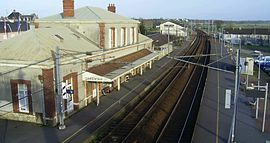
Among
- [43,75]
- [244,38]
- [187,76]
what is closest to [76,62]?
[43,75]

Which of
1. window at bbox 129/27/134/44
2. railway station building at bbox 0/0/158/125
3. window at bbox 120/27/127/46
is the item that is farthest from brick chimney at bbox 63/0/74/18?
window at bbox 129/27/134/44

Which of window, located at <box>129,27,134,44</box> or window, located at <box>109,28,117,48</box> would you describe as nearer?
window, located at <box>109,28,117,48</box>

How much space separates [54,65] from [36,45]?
6.70 ft

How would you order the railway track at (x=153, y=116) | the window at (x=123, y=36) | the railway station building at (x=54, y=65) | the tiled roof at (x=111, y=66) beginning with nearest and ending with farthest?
the railway track at (x=153, y=116) → the railway station building at (x=54, y=65) → the tiled roof at (x=111, y=66) → the window at (x=123, y=36)

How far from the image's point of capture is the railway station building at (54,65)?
58.4 feet

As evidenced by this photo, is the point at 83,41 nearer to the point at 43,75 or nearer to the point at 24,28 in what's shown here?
the point at 43,75

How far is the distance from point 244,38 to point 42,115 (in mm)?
84066

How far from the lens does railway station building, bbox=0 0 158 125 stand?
17797 mm

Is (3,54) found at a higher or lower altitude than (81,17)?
lower

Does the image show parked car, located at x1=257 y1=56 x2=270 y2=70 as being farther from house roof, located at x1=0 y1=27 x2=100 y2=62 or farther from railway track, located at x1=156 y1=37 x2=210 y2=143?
house roof, located at x1=0 y1=27 x2=100 y2=62

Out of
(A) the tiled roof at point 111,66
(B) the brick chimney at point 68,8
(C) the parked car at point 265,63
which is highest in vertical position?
(B) the brick chimney at point 68,8

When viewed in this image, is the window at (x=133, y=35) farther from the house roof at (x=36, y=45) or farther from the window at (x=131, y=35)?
the house roof at (x=36, y=45)

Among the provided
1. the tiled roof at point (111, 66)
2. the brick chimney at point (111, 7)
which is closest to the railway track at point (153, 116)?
the tiled roof at point (111, 66)

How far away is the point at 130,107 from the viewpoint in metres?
22.0
